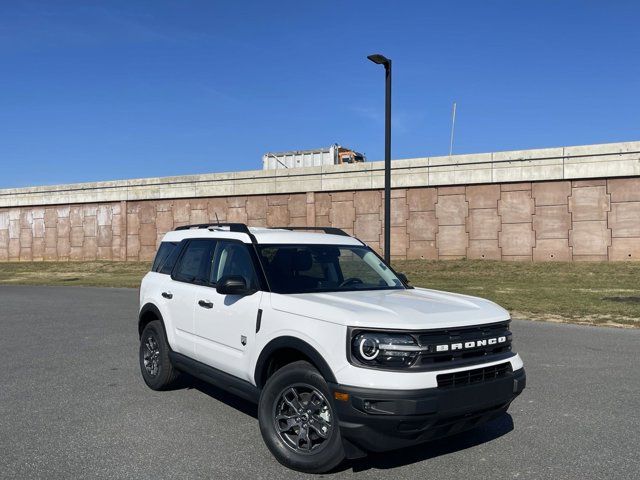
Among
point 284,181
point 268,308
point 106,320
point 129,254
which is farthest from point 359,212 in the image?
point 268,308

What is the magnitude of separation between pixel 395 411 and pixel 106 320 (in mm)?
10606

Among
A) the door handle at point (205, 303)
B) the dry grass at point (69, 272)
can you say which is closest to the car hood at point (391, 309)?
the door handle at point (205, 303)

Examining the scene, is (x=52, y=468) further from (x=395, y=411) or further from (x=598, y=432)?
(x=598, y=432)

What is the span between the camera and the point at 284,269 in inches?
204

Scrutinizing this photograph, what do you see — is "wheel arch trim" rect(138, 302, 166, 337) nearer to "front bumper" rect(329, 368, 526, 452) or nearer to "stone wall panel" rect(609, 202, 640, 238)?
"front bumper" rect(329, 368, 526, 452)

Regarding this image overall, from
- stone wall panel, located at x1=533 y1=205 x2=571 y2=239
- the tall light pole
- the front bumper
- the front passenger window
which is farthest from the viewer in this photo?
stone wall panel, located at x1=533 y1=205 x2=571 y2=239

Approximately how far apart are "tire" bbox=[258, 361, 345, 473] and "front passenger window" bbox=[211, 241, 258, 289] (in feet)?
3.29

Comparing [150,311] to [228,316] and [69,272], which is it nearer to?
[228,316]

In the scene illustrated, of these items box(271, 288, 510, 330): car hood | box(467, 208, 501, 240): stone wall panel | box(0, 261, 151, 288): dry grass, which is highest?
box(467, 208, 501, 240): stone wall panel

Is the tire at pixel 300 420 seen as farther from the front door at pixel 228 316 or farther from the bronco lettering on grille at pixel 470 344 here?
the bronco lettering on grille at pixel 470 344

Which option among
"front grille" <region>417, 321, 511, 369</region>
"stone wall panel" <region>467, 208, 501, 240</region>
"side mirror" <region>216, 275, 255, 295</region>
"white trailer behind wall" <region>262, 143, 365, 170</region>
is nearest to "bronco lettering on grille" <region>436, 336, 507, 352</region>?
"front grille" <region>417, 321, 511, 369</region>

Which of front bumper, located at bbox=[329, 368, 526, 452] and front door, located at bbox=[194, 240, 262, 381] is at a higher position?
front door, located at bbox=[194, 240, 262, 381]

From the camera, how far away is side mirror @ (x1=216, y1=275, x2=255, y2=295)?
486 centimetres

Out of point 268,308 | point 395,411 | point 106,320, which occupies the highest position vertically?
point 268,308
